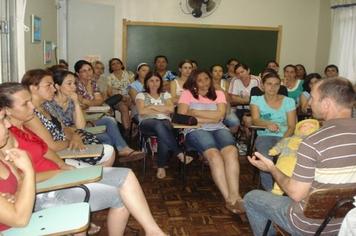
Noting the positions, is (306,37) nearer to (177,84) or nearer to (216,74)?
(216,74)

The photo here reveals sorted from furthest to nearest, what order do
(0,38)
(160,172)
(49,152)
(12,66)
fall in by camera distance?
(160,172) → (12,66) → (0,38) → (49,152)

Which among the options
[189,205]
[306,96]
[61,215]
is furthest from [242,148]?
[61,215]

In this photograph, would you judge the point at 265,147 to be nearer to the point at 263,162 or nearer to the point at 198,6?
the point at 263,162

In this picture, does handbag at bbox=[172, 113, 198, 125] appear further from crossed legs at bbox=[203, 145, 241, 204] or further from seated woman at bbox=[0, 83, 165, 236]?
seated woman at bbox=[0, 83, 165, 236]

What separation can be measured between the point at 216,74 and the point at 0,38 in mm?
2789

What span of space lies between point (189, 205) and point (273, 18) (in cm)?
440

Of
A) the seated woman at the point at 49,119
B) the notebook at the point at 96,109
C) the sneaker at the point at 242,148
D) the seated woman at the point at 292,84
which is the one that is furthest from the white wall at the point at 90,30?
the seated woman at the point at 49,119

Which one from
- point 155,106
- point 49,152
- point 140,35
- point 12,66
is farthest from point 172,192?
point 140,35

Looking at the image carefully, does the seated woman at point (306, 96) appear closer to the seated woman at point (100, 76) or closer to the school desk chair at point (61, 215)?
the seated woman at point (100, 76)

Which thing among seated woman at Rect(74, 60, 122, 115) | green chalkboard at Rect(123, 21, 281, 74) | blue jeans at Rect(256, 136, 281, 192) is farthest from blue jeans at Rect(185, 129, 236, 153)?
green chalkboard at Rect(123, 21, 281, 74)

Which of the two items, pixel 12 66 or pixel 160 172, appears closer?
pixel 12 66

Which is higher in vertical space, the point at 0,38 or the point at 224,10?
the point at 224,10

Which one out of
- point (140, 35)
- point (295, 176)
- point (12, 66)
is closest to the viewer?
point (295, 176)

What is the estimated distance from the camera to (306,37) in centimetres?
661
